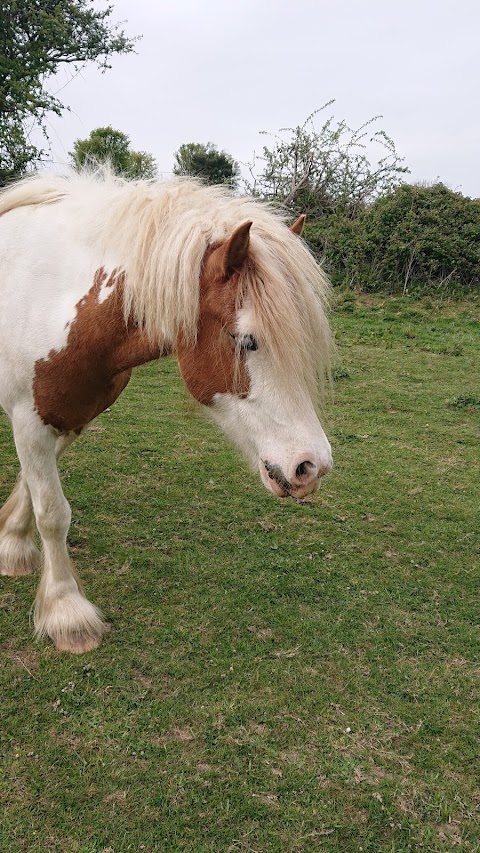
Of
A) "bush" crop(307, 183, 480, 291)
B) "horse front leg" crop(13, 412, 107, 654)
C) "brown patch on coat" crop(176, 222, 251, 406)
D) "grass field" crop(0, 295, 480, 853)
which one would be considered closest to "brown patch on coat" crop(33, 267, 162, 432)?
"horse front leg" crop(13, 412, 107, 654)

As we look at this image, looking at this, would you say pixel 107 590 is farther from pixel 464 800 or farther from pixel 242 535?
pixel 464 800

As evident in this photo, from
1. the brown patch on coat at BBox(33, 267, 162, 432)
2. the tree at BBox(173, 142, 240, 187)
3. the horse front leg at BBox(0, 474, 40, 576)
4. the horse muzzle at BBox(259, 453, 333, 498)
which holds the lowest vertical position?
the horse front leg at BBox(0, 474, 40, 576)

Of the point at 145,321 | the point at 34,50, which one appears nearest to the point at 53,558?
the point at 145,321

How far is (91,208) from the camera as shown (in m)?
2.35

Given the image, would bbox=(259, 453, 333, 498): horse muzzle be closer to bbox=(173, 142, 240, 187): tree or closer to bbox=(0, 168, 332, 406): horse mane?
bbox=(0, 168, 332, 406): horse mane

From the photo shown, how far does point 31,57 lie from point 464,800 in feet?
58.3

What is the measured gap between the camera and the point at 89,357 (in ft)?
7.40

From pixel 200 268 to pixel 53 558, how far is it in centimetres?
166

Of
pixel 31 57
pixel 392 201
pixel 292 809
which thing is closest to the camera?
pixel 292 809

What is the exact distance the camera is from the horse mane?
1.80 meters

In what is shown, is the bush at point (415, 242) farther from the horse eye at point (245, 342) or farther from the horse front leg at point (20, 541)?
the horse eye at point (245, 342)

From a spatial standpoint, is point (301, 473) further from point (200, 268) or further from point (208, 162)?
point (208, 162)

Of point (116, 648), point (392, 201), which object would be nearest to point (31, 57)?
point (392, 201)

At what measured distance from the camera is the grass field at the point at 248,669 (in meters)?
1.85
